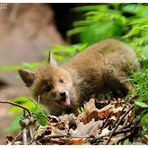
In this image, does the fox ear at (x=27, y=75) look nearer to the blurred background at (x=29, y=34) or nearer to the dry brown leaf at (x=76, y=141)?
the dry brown leaf at (x=76, y=141)

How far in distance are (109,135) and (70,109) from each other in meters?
2.39

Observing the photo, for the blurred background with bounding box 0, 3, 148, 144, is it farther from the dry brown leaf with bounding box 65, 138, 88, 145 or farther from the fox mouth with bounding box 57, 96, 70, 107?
the dry brown leaf with bounding box 65, 138, 88, 145

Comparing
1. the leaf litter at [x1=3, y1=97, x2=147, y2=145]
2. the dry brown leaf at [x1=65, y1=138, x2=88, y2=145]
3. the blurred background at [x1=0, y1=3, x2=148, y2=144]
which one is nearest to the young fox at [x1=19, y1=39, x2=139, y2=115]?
the leaf litter at [x1=3, y1=97, x2=147, y2=145]

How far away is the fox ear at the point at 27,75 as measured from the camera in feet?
25.4

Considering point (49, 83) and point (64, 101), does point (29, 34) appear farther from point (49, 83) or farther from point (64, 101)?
point (64, 101)

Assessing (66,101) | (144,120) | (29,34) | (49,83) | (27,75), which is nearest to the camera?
(144,120)

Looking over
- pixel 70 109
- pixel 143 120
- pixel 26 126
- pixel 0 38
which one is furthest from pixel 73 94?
pixel 0 38

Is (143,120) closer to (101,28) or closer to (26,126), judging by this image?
(26,126)

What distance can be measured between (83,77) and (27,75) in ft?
2.56

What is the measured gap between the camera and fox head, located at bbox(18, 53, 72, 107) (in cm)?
754

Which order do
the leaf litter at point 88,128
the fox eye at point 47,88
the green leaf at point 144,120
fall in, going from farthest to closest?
the fox eye at point 47,88 < the leaf litter at point 88,128 < the green leaf at point 144,120

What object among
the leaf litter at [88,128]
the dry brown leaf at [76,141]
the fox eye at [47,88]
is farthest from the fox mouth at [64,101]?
the dry brown leaf at [76,141]

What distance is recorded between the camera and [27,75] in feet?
25.7

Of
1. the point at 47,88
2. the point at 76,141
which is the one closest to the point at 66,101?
the point at 47,88
